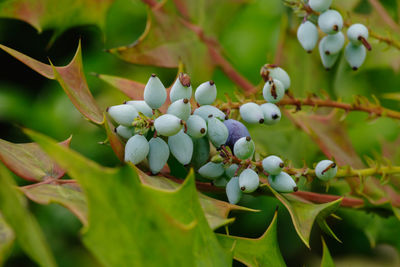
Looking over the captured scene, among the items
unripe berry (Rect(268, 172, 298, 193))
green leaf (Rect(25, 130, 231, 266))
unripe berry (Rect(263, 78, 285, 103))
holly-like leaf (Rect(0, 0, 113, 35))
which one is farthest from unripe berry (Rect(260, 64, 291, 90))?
holly-like leaf (Rect(0, 0, 113, 35))

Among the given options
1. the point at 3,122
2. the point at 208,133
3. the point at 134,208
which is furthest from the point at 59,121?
the point at 134,208

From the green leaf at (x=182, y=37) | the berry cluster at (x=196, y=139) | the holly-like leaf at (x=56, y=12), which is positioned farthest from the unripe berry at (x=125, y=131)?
the holly-like leaf at (x=56, y=12)

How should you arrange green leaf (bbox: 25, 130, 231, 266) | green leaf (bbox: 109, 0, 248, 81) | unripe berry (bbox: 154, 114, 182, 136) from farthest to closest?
green leaf (bbox: 109, 0, 248, 81), unripe berry (bbox: 154, 114, 182, 136), green leaf (bbox: 25, 130, 231, 266)

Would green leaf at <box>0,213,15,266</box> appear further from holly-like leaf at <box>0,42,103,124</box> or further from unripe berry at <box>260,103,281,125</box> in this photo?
unripe berry at <box>260,103,281,125</box>

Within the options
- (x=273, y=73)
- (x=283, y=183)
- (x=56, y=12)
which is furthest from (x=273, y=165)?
(x=56, y=12)

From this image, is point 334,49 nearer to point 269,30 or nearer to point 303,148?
point 303,148

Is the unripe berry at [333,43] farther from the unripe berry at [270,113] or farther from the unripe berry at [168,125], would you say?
the unripe berry at [168,125]
